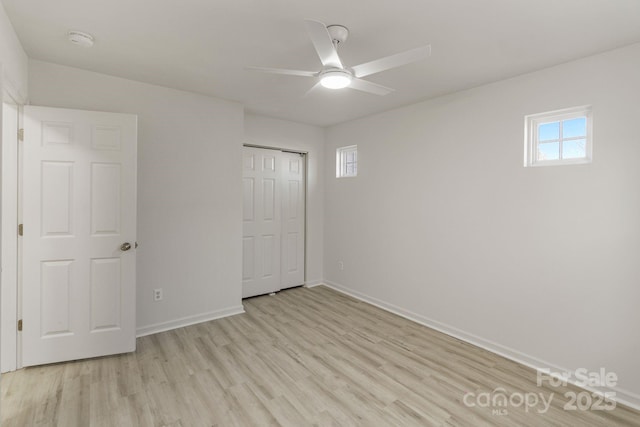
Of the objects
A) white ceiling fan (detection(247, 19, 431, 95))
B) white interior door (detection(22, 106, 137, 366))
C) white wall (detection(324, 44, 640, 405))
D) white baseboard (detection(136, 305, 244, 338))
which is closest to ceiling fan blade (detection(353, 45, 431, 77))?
white ceiling fan (detection(247, 19, 431, 95))

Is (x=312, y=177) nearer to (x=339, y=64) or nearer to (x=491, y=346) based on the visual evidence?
(x=339, y=64)

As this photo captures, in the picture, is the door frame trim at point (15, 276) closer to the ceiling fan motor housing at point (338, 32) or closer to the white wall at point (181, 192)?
the white wall at point (181, 192)

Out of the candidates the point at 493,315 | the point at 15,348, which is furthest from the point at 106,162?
the point at 493,315

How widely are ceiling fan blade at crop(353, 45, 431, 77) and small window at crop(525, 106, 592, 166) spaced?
5.11 feet

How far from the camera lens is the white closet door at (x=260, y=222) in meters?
4.29

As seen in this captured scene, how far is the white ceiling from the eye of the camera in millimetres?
1832

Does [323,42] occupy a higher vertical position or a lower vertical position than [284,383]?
higher

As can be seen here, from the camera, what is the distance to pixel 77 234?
261 cm

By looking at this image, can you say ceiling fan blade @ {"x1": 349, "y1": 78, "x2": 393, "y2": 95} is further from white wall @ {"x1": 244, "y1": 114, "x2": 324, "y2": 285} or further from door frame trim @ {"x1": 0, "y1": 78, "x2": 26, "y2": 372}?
door frame trim @ {"x1": 0, "y1": 78, "x2": 26, "y2": 372}

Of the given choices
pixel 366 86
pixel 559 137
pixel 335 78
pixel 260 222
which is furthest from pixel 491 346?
pixel 260 222

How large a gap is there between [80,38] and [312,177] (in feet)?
10.4

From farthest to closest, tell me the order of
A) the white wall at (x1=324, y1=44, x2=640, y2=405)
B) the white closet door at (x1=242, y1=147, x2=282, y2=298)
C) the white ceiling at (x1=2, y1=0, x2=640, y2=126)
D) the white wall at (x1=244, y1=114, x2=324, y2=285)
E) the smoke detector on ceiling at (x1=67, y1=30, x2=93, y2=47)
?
the white wall at (x1=244, y1=114, x2=324, y2=285)
the white closet door at (x1=242, y1=147, x2=282, y2=298)
the white wall at (x1=324, y1=44, x2=640, y2=405)
the smoke detector on ceiling at (x1=67, y1=30, x2=93, y2=47)
the white ceiling at (x1=2, y1=0, x2=640, y2=126)

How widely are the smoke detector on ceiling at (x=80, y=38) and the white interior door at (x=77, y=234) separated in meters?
0.57

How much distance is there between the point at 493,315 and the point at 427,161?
1.70m
